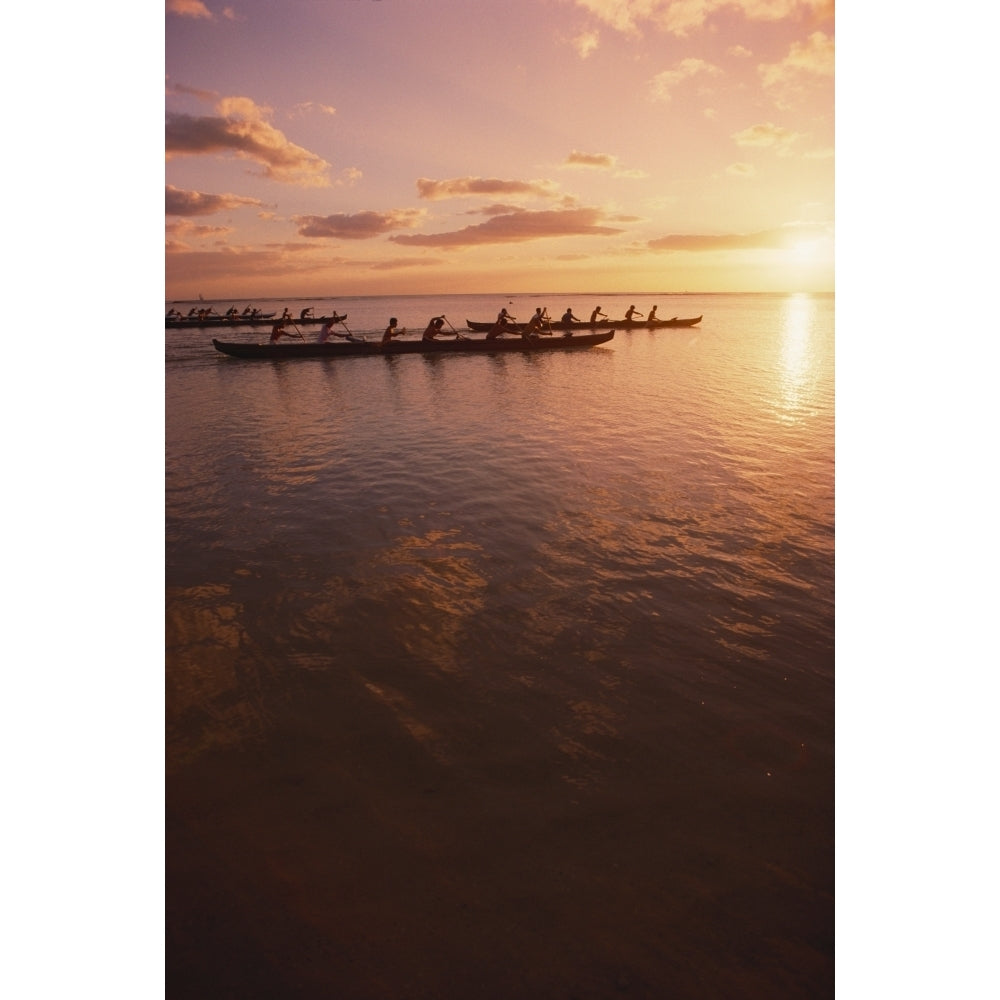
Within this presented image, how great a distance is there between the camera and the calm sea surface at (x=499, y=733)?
9.64 feet

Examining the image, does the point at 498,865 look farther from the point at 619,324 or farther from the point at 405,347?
the point at 619,324

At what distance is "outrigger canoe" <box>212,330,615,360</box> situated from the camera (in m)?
25.0

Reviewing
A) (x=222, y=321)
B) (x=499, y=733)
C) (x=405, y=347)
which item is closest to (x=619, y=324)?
(x=405, y=347)

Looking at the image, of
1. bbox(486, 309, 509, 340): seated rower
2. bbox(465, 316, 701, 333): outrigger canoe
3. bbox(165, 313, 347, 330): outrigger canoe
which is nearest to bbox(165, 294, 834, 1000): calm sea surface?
bbox(486, 309, 509, 340): seated rower

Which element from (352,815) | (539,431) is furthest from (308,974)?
(539,431)

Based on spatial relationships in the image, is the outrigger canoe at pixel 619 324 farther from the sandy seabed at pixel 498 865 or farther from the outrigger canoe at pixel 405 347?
the sandy seabed at pixel 498 865

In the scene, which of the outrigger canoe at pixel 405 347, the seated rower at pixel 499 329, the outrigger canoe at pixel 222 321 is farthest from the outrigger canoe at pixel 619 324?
the outrigger canoe at pixel 222 321

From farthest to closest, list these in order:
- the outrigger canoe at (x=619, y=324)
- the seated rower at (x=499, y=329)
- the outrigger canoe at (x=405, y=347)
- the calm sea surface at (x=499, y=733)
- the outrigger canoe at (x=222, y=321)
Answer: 1. the outrigger canoe at (x=222, y=321)
2. the outrigger canoe at (x=619, y=324)
3. the seated rower at (x=499, y=329)
4. the outrigger canoe at (x=405, y=347)
5. the calm sea surface at (x=499, y=733)

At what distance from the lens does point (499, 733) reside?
4.41 m

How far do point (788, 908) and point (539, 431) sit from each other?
11798 millimetres

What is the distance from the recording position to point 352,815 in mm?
3674

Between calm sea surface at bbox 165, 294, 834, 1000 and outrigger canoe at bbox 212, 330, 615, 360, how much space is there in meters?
16.0

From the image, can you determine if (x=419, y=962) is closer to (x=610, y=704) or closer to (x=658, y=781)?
(x=658, y=781)

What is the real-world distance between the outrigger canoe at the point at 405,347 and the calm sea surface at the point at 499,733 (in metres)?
16.0
